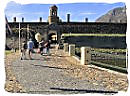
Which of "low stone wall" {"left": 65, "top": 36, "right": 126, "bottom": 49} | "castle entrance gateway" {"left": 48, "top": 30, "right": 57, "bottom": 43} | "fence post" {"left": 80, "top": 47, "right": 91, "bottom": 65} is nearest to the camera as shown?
"fence post" {"left": 80, "top": 47, "right": 91, "bottom": 65}

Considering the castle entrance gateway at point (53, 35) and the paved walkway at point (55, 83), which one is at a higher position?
the castle entrance gateway at point (53, 35)

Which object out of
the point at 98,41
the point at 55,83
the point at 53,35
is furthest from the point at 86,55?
the point at 53,35

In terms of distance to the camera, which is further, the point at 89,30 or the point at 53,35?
the point at 89,30

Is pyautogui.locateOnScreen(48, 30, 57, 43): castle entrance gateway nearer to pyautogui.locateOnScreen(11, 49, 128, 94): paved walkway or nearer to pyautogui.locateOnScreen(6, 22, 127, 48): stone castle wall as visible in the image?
pyautogui.locateOnScreen(6, 22, 127, 48): stone castle wall

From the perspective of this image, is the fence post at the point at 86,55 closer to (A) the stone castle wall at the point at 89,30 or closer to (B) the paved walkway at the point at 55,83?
(B) the paved walkway at the point at 55,83

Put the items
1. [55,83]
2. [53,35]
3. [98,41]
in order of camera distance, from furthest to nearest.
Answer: [53,35]
[98,41]
[55,83]

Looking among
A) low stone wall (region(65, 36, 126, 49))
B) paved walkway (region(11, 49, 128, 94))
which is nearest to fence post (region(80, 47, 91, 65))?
paved walkway (region(11, 49, 128, 94))

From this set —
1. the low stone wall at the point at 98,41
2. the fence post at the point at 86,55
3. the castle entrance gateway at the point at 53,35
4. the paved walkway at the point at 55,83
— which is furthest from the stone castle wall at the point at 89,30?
the paved walkway at the point at 55,83

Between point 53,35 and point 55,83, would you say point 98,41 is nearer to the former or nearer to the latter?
point 53,35

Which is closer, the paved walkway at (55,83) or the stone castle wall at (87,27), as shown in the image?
the paved walkway at (55,83)

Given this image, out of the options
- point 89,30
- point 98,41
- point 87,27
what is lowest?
point 98,41

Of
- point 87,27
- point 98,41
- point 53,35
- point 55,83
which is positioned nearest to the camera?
point 55,83

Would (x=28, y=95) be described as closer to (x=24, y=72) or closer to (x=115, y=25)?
(x=24, y=72)

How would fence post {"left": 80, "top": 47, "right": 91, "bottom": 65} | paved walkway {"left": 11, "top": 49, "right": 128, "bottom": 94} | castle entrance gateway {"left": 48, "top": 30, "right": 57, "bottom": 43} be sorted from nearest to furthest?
paved walkway {"left": 11, "top": 49, "right": 128, "bottom": 94} < fence post {"left": 80, "top": 47, "right": 91, "bottom": 65} < castle entrance gateway {"left": 48, "top": 30, "right": 57, "bottom": 43}
